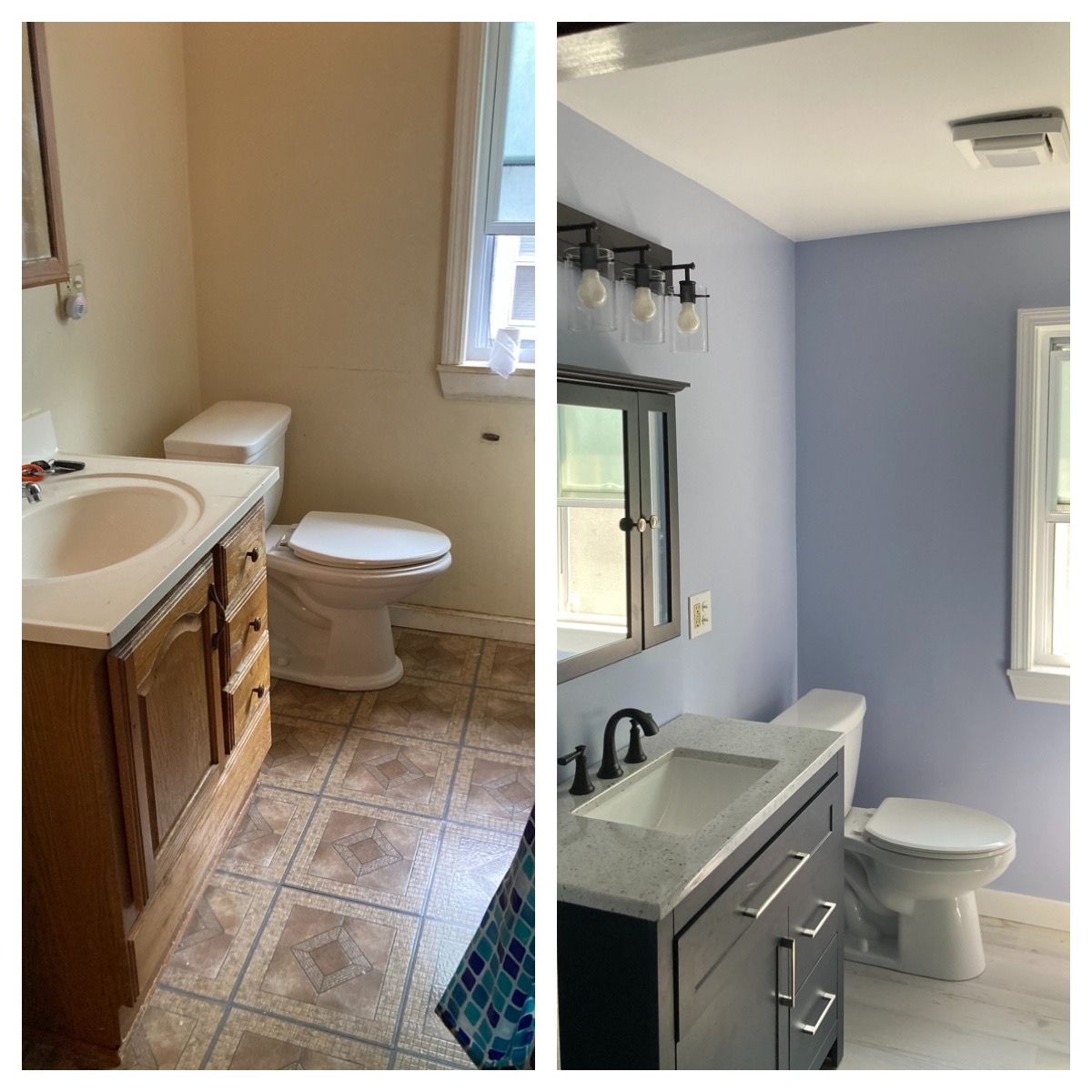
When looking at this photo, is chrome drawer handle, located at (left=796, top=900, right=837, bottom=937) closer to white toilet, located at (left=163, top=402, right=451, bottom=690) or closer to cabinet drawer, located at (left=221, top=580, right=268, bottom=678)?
white toilet, located at (left=163, top=402, right=451, bottom=690)

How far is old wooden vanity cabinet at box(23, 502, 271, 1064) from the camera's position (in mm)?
1067

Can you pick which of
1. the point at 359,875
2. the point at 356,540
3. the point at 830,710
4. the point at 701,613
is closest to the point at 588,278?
the point at 701,613

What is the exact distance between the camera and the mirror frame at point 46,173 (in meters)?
0.97

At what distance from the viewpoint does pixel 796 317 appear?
0.87m

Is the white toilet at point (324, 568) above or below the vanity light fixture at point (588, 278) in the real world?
below

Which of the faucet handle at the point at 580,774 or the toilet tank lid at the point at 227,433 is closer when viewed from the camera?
the faucet handle at the point at 580,774

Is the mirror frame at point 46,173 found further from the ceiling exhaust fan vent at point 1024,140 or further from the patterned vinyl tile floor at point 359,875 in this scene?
the ceiling exhaust fan vent at point 1024,140

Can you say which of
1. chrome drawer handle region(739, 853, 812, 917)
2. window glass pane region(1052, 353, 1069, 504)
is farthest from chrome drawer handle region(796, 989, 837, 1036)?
window glass pane region(1052, 353, 1069, 504)

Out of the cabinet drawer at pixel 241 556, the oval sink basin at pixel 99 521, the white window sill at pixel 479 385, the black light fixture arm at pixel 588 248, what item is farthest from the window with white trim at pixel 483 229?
the black light fixture arm at pixel 588 248

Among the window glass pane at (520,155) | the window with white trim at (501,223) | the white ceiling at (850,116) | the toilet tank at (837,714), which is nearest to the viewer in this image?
the white ceiling at (850,116)

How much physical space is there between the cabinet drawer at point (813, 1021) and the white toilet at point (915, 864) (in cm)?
7

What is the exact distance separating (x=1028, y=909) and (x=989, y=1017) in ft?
0.33
